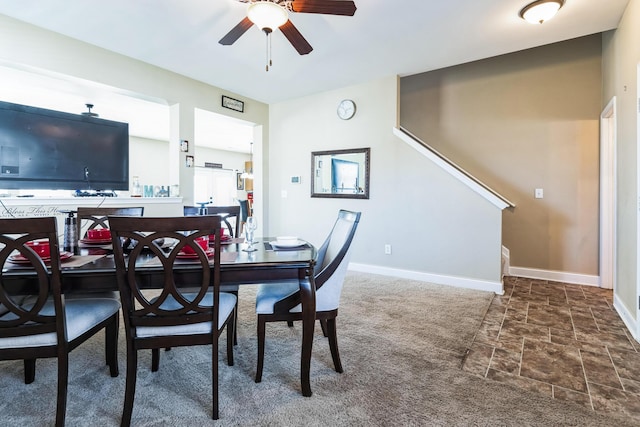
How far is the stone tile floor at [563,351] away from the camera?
1.62 meters

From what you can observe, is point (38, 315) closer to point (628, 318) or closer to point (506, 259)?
point (628, 318)

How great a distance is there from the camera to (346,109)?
4277 mm

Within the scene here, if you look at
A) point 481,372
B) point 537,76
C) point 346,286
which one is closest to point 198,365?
point 481,372

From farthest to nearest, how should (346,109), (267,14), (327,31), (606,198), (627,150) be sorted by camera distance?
1. (346,109)
2. (606,198)
3. (327,31)
4. (627,150)
5. (267,14)

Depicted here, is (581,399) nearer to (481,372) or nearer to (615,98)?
(481,372)

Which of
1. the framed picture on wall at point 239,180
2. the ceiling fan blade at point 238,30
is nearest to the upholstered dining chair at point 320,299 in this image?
the ceiling fan blade at point 238,30

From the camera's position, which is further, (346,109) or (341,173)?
(341,173)

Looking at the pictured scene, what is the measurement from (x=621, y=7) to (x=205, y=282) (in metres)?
3.62

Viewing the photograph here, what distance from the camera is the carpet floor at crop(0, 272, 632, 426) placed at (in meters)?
1.41

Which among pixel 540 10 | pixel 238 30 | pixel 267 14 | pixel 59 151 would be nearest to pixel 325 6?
pixel 267 14

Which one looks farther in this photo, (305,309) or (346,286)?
(346,286)

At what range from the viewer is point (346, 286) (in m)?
3.52

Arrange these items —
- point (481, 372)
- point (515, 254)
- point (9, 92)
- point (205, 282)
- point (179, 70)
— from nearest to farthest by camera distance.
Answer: point (205, 282), point (481, 372), point (179, 70), point (515, 254), point (9, 92)

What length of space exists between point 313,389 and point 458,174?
9.18 feet
